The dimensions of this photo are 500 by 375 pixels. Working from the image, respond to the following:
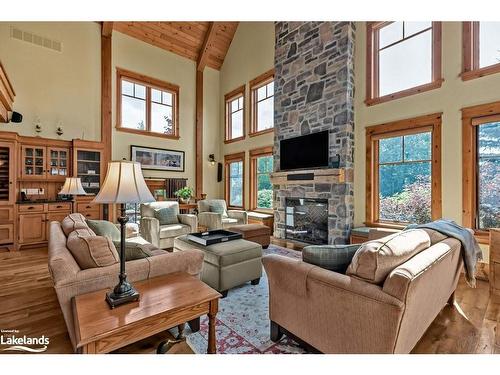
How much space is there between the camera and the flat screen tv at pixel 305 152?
4597 mm

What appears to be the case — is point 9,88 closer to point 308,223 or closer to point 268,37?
point 268,37

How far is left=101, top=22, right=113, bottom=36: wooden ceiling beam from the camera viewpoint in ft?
18.2

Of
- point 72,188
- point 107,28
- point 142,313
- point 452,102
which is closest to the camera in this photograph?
point 142,313

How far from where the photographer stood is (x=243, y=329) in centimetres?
204

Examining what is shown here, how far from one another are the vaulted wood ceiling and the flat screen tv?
392 cm

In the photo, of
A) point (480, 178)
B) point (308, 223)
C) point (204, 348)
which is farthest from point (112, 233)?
point (480, 178)

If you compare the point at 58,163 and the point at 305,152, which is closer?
the point at 305,152

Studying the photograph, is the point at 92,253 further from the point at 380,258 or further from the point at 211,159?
the point at 211,159

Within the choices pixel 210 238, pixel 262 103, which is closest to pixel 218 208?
pixel 210 238

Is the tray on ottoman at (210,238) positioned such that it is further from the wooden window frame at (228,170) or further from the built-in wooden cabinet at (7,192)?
the wooden window frame at (228,170)

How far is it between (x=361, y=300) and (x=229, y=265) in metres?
1.56

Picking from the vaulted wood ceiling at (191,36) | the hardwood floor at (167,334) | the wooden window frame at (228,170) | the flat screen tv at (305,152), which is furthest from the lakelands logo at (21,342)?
the vaulted wood ceiling at (191,36)

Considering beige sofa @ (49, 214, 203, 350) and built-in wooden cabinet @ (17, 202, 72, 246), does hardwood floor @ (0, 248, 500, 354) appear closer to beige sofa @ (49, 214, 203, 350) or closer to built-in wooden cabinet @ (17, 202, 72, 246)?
beige sofa @ (49, 214, 203, 350)

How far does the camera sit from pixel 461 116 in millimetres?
3338
